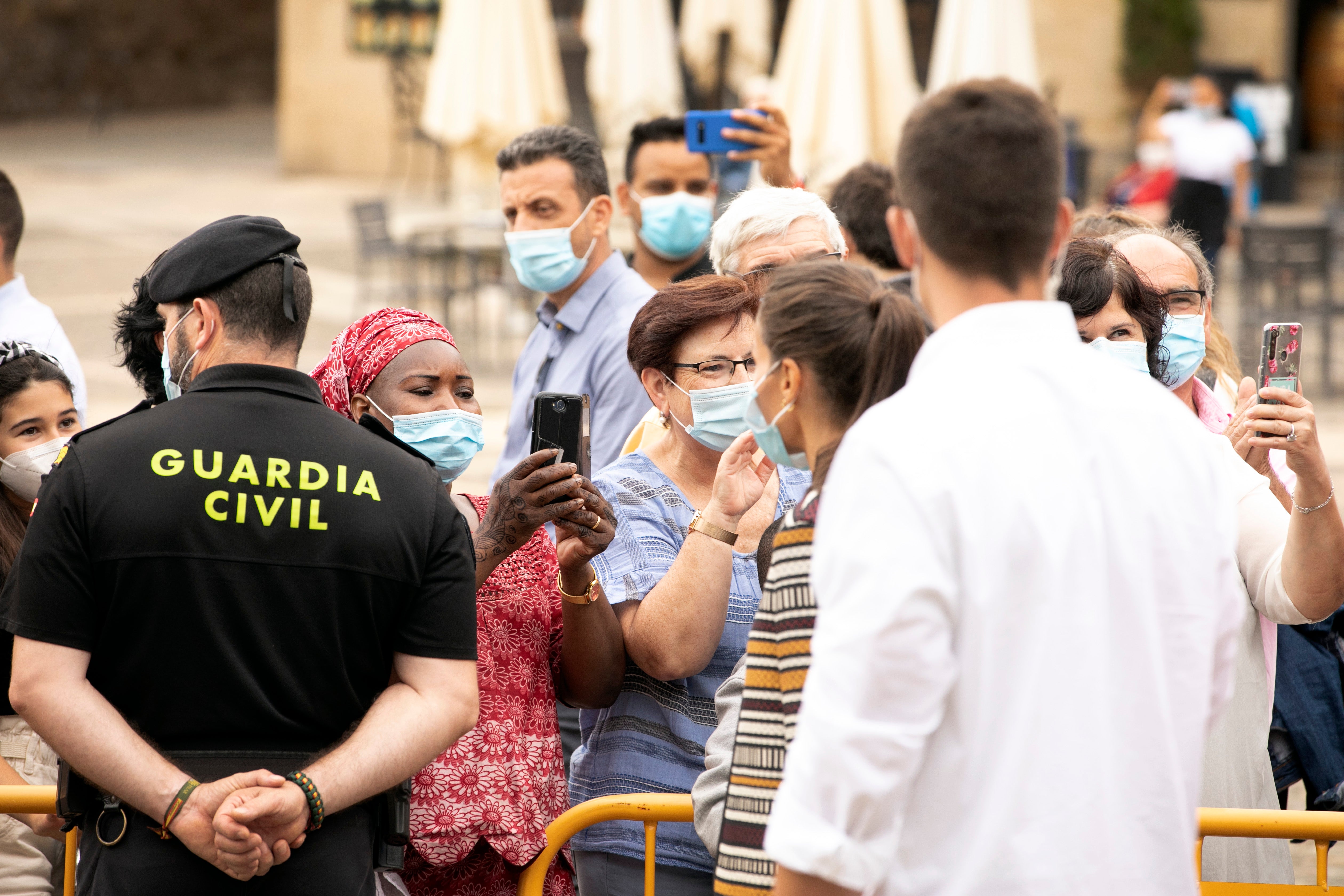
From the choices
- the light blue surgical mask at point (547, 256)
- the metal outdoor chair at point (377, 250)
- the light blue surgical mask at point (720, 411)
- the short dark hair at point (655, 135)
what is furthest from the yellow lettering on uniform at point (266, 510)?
the metal outdoor chair at point (377, 250)

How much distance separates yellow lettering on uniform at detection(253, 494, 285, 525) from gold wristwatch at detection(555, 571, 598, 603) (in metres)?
0.65

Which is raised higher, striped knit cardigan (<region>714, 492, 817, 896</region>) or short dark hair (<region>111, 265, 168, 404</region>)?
short dark hair (<region>111, 265, 168, 404</region>)

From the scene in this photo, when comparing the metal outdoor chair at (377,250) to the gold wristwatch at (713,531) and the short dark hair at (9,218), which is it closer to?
the short dark hair at (9,218)

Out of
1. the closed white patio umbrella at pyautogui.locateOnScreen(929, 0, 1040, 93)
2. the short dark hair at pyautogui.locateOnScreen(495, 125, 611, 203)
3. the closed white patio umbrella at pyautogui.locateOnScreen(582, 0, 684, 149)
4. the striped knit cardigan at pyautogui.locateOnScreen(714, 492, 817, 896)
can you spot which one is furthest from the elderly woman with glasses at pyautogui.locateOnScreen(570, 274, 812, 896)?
the closed white patio umbrella at pyautogui.locateOnScreen(582, 0, 684, 149)

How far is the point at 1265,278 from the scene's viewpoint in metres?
10.5

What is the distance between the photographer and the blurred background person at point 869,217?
4.73 meters

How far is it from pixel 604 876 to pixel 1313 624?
1.83 metres

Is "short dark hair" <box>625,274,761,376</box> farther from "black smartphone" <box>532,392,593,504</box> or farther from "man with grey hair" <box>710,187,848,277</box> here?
"man with grey hair" <box>710,187,848,277</box>

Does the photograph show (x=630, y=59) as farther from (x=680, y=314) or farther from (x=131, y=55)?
(x=131, y=55)

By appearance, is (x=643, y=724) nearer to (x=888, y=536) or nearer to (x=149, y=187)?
(x=888, y=536)

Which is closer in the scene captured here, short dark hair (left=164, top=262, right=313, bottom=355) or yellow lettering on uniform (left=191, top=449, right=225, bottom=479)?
yellow lettering on uniform (left=191, top=449, right=225, bottom=479)

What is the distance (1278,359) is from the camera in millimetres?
2746

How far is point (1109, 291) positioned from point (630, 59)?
8496 millimetres

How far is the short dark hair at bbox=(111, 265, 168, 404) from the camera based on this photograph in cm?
298
